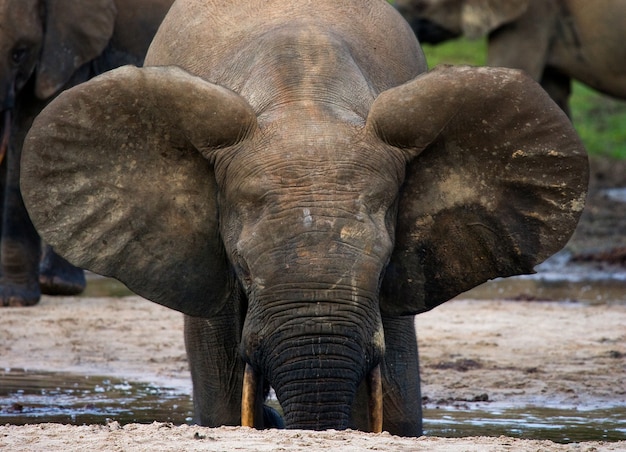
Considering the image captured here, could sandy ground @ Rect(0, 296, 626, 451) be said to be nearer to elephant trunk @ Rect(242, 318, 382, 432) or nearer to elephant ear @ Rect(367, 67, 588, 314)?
elephant ear @ Rect(367, 67, 588, 314)

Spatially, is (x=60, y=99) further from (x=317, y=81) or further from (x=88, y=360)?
(x=88, y=360)

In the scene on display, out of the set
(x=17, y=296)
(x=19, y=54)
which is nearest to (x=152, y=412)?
(x=17, y=296)

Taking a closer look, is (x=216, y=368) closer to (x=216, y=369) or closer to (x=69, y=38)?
(x=216, y=369)

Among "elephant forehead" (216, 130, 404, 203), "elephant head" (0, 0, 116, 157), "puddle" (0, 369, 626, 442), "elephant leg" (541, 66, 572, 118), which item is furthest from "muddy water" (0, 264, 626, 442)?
"elephant leg" (541, 66, 572, 118)

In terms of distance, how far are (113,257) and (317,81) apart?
35.9 inches

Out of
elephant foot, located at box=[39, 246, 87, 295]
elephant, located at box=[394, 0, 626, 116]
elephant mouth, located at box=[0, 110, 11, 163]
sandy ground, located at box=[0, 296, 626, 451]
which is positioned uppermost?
elephant, located at box=[394, 0, 626, 116]

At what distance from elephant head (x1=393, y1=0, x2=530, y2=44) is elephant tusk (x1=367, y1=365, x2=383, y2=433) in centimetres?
902

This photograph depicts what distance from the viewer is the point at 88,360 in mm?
7656

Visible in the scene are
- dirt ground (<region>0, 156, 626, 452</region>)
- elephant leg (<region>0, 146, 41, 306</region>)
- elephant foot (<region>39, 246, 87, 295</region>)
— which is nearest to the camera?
dirt ground (<region>0, 156, 626, 452</region>)

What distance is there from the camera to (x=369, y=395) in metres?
4.77

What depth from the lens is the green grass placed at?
688 inches

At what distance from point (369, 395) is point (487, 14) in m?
9.17

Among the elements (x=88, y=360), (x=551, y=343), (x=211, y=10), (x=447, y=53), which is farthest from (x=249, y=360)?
(x=447, y=53)

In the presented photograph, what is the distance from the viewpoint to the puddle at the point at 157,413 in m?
6.07
